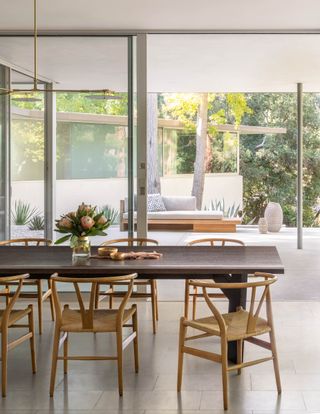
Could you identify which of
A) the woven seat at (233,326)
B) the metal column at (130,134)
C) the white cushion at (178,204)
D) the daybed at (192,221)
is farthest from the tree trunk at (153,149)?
the woven seat at (233,326)

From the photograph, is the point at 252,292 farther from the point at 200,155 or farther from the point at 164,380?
the point at 200,155

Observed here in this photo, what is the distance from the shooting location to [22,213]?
6969 millimetres

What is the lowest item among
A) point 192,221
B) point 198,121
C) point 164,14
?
point 192,221

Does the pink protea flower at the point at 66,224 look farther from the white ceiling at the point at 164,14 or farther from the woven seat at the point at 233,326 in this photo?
the white ceiling at the point at 164,14

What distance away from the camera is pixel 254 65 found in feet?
31.1

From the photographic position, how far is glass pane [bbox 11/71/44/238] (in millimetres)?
6914

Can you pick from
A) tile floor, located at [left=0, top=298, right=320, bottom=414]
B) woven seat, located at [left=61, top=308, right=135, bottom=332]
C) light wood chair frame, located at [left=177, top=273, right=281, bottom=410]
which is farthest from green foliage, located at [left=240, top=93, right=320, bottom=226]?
light wood chair frame, located at [left=177, top=273, right=281, bottom=410]

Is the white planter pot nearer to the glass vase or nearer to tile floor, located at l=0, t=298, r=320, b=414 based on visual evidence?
tile floor, located at l=0, t=298, r=320, b=414

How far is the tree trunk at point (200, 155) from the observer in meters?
18.6

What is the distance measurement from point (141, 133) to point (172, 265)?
2.68 m

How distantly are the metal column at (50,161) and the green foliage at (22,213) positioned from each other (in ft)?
0.47

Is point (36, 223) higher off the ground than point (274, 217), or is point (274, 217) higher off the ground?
point (36, 223)

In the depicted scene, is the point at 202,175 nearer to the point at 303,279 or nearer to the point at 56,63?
the point at 303,279

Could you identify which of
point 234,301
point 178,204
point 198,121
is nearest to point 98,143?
point 234,301
